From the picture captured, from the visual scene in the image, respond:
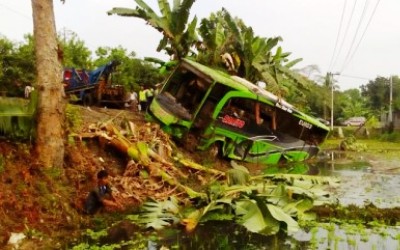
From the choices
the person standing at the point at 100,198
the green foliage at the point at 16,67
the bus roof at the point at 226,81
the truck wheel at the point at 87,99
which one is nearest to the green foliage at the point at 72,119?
the person standing at the point at 100,198

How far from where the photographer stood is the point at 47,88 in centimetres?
812

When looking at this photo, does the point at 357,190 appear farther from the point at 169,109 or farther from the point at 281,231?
the point at 169,109

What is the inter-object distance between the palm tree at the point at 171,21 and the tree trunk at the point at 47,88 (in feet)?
25.7

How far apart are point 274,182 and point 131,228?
12.0 feet

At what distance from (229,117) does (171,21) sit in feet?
14.3

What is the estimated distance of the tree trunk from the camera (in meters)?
8.12

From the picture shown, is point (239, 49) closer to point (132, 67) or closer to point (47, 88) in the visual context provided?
point (47, 88)

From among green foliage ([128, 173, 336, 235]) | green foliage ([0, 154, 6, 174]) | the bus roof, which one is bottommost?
green foliage ([128, 173, 336, 235])

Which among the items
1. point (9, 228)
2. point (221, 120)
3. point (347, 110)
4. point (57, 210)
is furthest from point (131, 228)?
point (347, 110)

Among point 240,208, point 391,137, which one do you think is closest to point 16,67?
point 240,208

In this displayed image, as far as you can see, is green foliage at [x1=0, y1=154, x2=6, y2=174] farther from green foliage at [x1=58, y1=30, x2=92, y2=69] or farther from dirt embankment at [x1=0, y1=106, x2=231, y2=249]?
green foliage at [x1=58, y1=30, x2=92, y2=69]

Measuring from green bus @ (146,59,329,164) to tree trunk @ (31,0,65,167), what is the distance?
207 inches

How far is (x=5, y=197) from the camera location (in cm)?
696

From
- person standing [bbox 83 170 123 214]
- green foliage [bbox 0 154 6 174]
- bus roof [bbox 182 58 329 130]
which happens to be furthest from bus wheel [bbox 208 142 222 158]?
green foliage [bbox 0 154 6 174]
